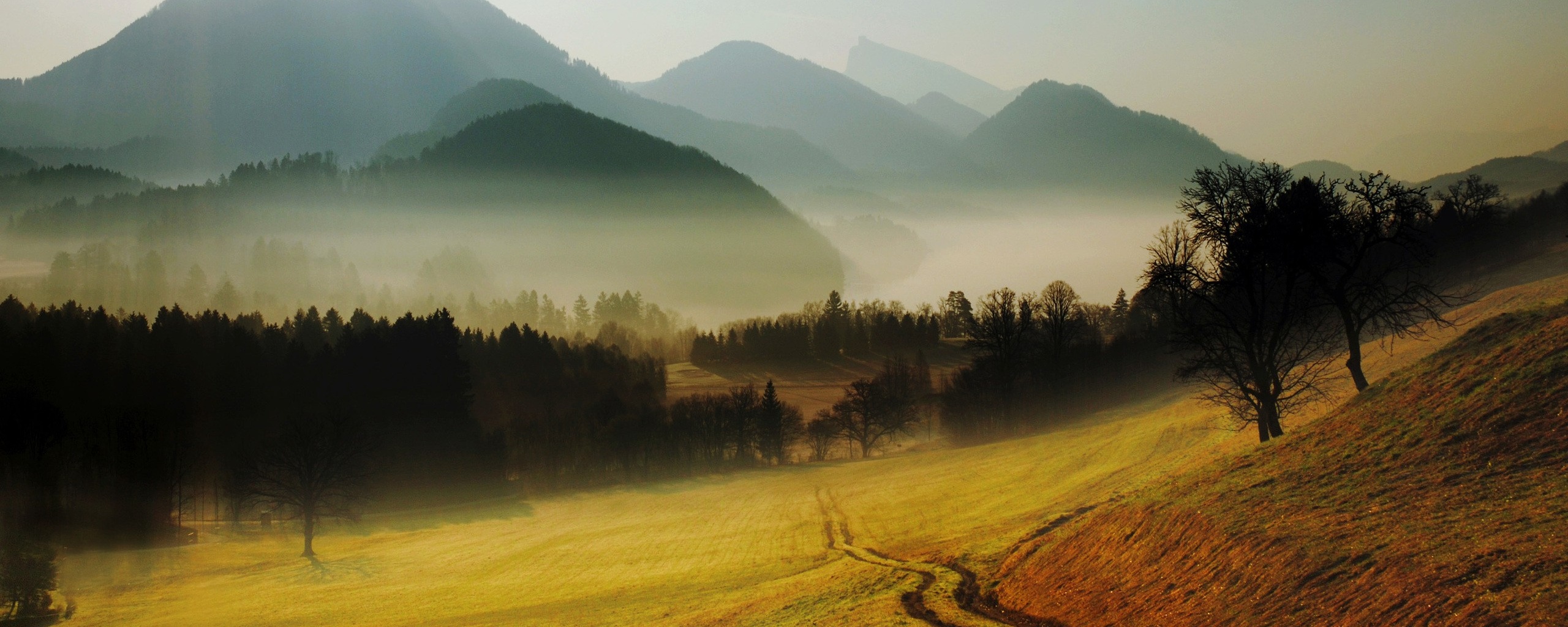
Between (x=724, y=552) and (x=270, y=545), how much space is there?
139 feet

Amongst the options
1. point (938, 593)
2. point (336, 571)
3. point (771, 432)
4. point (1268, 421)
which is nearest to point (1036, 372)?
point (771, 432)

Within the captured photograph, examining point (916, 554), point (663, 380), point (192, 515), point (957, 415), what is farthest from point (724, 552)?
point (663, 380)

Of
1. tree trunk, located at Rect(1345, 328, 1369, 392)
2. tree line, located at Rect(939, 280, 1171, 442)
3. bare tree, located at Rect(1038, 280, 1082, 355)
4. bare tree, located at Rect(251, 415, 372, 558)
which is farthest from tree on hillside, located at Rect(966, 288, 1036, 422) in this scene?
bare tree, located at Rect(251, 415, 372, 558)

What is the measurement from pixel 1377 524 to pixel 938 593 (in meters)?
13.0

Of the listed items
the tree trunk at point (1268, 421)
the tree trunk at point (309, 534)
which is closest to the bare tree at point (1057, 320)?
the tree trunk at point (1268, 421)

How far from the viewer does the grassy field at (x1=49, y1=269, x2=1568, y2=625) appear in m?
33.0

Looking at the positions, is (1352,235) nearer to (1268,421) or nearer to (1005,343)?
(1268,421)

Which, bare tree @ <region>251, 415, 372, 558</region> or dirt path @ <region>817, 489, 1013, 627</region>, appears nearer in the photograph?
dirt path @ <region>817, 489, 1013, 627</region>

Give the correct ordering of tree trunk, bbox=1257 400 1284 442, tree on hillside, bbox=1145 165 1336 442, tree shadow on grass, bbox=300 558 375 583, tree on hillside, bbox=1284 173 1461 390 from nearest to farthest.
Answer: tree on hillside, bbox=1284 173 1461 390 < tree trunk, bbox=1257 400 1284 442 < tree on hillside, bbox=1145 165 1336 442 < tree shadow on grass, bbox=300 558 375 583

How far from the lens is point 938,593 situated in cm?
2727

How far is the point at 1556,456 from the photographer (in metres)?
18.2

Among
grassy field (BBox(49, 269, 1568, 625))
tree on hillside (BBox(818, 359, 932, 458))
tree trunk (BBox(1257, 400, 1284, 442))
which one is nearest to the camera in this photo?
grassy field (BBox(49, 269, 1568, 625))

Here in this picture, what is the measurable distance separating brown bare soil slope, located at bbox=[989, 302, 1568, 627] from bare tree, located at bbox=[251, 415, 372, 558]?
57.6 meters

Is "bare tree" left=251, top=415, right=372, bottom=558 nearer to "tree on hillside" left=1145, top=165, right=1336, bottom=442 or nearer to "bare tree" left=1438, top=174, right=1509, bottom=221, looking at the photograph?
"tree on hillside" left=1145, top=165, right=1336, bottom=442
